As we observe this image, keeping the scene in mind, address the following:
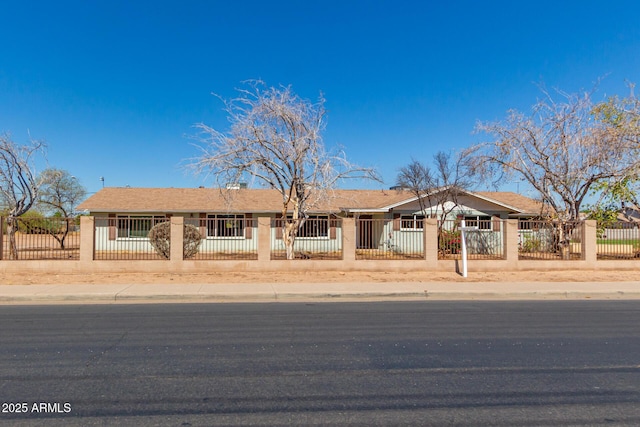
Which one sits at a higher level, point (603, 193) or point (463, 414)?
point (603, 193)

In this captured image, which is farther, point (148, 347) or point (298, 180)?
point (298, 180)

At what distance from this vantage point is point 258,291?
12133 mm

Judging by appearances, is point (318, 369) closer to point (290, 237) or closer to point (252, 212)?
point (290, 237)

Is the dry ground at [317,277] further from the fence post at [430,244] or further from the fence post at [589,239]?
the fence post at [589,239]

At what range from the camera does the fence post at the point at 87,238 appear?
15.7 metres

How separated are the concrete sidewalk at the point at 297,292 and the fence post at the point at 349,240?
9.51 feet

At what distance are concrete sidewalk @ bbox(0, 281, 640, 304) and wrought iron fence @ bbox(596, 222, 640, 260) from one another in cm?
656

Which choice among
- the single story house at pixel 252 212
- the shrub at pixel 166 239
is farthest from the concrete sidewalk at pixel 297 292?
the single story house at pixel 252 212

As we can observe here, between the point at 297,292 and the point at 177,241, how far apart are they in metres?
6.05

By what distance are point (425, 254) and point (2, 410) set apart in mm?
14428

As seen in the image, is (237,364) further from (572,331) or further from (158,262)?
(158,262)

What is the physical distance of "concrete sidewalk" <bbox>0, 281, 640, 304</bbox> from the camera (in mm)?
11266

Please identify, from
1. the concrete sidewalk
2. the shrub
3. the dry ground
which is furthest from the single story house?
the concrete sidewalk

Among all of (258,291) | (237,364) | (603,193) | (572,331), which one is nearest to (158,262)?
(258,291)
